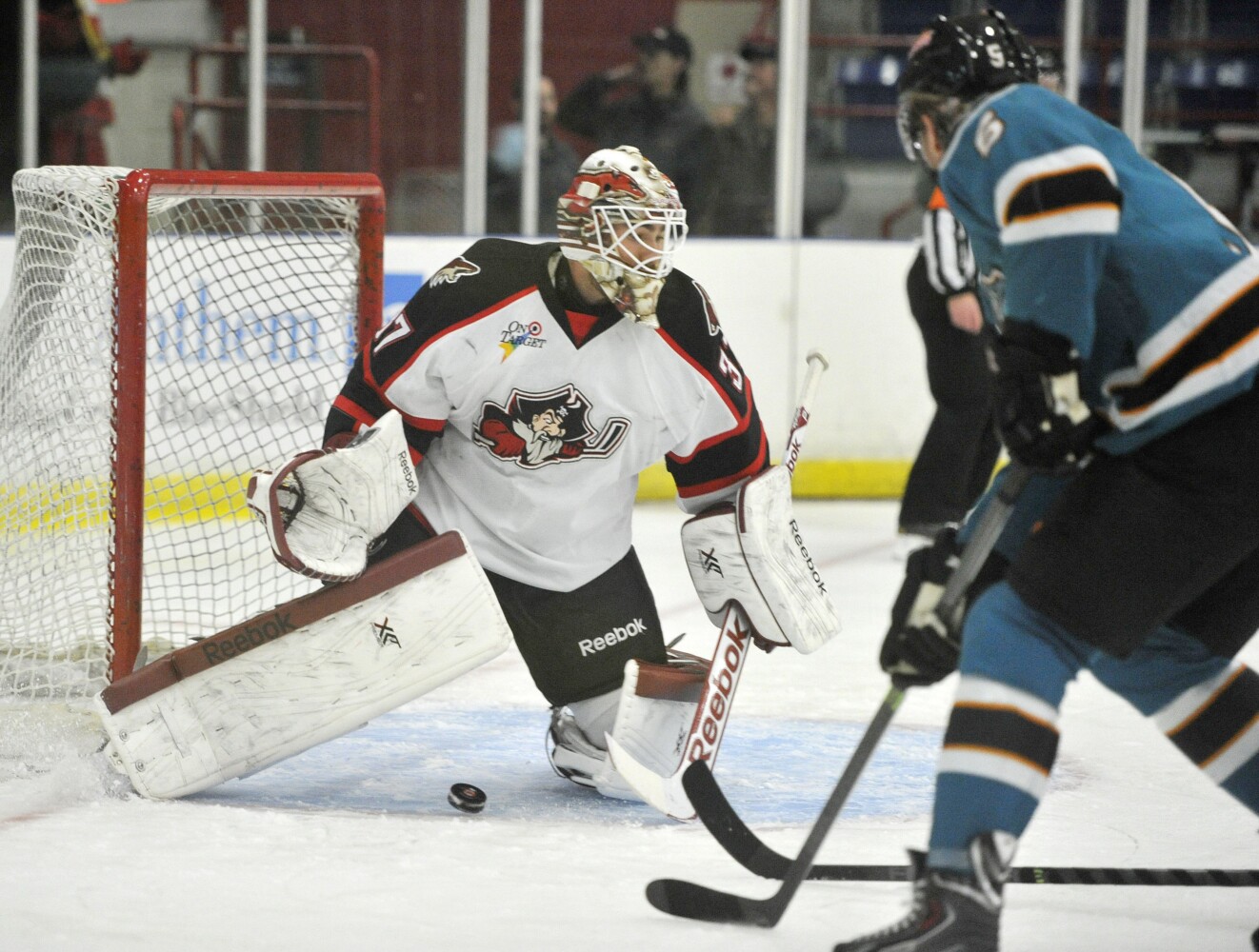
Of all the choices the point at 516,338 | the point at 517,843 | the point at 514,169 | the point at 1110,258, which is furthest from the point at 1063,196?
the point at 514,169

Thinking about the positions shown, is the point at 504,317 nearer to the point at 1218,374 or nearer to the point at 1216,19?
the point at 1218,374

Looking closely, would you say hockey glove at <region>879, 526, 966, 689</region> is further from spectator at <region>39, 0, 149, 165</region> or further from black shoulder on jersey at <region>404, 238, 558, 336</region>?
spectator at <region>39, 0, 149, 165</region>

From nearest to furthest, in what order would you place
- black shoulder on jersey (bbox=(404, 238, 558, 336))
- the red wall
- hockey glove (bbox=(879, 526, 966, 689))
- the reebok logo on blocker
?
hockey glove (bbox=(879, 526, 966, 689)), black shoulder on jersey (bbox=(404, 238, 558, 336)), the reebok logo on blocker, the red wall

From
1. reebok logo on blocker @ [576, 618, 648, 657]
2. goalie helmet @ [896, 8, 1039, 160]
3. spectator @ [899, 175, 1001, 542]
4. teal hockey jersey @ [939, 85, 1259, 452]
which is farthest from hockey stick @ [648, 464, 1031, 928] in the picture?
spectator @ [899, 175, 1001, 542]

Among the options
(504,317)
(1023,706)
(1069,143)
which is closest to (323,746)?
(504,317)

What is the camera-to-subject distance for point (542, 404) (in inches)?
94.7

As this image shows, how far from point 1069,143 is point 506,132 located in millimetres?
4516

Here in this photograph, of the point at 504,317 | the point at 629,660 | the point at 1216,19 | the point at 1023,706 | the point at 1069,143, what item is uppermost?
the point at 1216,19

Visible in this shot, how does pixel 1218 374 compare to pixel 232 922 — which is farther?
pixel 232 922

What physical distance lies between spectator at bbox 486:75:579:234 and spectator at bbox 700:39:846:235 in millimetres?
557

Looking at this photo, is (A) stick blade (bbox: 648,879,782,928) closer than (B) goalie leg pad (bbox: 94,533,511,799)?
Yes

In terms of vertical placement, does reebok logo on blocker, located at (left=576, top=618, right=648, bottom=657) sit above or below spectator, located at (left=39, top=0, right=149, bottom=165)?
below

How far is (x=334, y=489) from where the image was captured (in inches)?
90.3

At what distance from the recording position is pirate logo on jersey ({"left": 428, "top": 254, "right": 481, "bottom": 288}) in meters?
2.41
